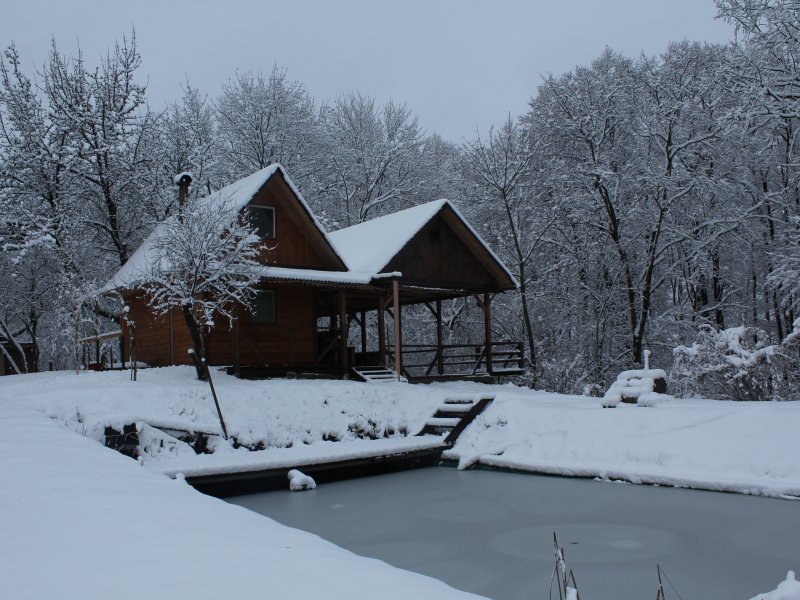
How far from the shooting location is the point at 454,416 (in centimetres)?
1638

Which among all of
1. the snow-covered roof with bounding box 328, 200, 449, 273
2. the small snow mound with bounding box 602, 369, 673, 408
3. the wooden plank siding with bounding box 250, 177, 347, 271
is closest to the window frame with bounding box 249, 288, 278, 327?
the wooden plank siding with bounding box 250, 177, 347, 271

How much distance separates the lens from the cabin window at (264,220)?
18.8 metres

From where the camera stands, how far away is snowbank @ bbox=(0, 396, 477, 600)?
346cm

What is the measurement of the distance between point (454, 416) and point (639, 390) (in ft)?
14.3

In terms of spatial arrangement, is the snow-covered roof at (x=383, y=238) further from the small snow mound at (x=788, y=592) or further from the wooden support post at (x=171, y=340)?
the small snow mound at (x=788, y=592)

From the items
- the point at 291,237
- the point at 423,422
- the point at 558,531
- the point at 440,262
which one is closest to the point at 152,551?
the point at 558,531

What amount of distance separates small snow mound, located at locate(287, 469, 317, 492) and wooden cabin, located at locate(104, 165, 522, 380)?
16.9 ft

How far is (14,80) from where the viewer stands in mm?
26031

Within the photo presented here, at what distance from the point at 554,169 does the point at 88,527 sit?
79.7 feet

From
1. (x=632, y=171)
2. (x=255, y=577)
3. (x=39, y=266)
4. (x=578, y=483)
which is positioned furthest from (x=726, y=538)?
(x=39, y=266)

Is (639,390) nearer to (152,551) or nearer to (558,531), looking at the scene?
(558,531)

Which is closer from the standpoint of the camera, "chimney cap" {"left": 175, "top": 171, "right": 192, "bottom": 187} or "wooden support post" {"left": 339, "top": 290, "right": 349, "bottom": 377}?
"chimney cap" {"left": 175, "top": 171, "right": 192, "bottom": 187}

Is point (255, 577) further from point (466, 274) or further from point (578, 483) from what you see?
point (466, 274)

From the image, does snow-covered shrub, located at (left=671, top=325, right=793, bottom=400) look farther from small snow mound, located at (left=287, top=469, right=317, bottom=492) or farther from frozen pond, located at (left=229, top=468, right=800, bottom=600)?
small snow mound, located at (left=287, top=469, right=317, bottom=492)
